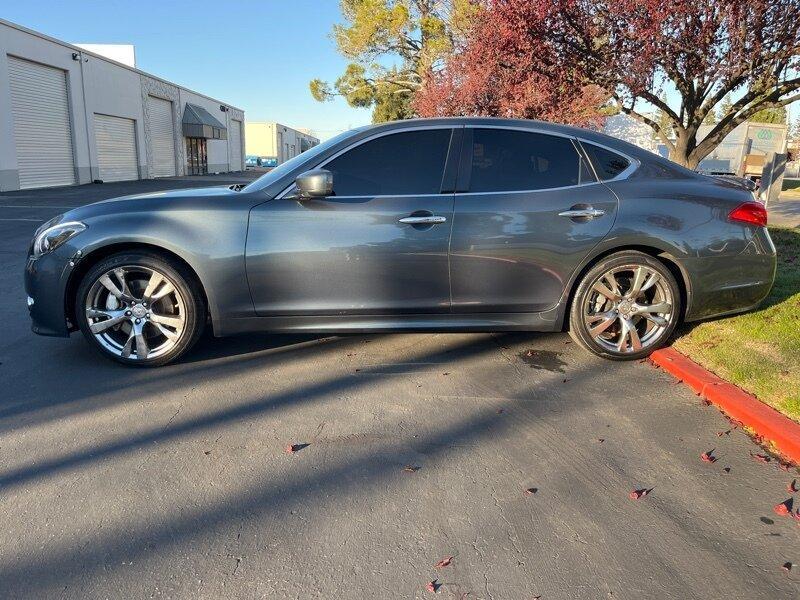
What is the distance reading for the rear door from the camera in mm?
3996

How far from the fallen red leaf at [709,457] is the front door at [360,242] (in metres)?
1.80

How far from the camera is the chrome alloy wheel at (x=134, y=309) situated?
3.96 m

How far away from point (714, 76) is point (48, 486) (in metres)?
7.87

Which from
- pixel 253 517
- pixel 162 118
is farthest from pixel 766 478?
pixel 162 118

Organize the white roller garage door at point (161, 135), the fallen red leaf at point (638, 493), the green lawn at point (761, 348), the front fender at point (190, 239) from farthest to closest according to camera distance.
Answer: the white roller garage door at point (161, 135)
the front fender at point (190, 239)
the green lawn at point (761, 348)
the fallen red leaf at point (638, 493)

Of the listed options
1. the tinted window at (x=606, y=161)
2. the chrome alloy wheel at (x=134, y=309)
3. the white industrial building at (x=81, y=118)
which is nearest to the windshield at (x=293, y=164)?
the chrome alloy wheel at (x=134, y=309)

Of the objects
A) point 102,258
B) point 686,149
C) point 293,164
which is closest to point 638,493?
point 293,164

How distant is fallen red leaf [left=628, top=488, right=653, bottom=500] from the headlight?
12.1 ft

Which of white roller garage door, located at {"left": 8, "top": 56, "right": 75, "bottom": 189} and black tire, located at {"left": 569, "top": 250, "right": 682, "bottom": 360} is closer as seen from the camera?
black tire, located at {"left": 569, "top": 250, "right": 682, "bottom": 360}

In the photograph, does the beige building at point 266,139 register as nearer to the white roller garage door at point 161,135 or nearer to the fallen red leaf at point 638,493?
the white roller garage door at point 161,135

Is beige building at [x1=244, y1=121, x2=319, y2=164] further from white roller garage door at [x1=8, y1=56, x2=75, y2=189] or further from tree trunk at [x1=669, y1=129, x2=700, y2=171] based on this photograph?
tree trunk at [x1=669, y1=129, x2=700, y2=171]

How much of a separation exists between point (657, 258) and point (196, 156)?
4552 cm

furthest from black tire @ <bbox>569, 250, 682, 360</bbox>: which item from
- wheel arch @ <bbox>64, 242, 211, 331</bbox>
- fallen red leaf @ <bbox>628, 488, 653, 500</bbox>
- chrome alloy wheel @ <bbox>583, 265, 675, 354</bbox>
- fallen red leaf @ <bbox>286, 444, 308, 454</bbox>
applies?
wheel arch @ <bbox>64, 242, 211, 331</bbox>

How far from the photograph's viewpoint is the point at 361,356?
14.4 feet
